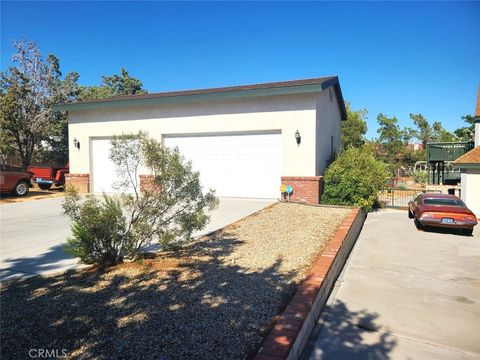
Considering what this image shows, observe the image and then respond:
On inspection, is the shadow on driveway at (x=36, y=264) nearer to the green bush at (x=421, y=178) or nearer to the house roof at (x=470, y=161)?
the house roof at (x=470, y=161)

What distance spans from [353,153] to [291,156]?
2846 mm

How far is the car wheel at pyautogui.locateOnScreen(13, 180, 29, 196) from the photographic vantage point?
Result: 15.0m

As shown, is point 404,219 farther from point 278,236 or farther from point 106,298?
point 106,298

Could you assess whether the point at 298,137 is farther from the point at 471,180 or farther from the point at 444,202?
the point at 471,180

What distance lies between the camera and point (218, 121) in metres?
14.8

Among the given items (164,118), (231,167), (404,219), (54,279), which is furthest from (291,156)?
(54,279)

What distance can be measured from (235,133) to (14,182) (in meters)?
9.88

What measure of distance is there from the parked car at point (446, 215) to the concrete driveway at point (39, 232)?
18.1ft

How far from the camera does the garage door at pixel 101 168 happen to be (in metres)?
17.0

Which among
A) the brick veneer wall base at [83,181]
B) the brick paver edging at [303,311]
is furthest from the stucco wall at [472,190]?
the brick veneer wall base at [83,181]

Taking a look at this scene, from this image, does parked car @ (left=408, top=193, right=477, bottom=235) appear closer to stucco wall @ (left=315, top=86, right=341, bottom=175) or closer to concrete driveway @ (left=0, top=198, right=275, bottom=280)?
stucco wall @ (left=315, top=86, right=341, bottom=175)

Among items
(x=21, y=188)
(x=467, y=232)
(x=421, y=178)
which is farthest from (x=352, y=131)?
(x=21, y=188)

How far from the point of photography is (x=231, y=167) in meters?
14.9

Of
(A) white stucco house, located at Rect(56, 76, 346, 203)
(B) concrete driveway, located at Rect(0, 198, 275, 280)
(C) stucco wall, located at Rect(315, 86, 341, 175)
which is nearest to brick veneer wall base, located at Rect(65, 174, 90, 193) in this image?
(A) white stucco house, located at Rect(56, 76, 346, 203)
